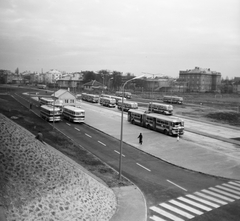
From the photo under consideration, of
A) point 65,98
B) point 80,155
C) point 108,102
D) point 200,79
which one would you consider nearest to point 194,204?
point 80,155

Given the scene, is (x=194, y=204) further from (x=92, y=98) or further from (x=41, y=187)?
(x=92, y=98)

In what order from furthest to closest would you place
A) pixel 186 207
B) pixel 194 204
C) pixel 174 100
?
pixel 174 100 → pixel 194 204 → pixel 186 207

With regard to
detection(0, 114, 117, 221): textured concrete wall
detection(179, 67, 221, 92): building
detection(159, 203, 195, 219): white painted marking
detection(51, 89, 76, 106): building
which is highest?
detection(179, 67, 221, 92): building

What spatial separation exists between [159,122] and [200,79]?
143075mm

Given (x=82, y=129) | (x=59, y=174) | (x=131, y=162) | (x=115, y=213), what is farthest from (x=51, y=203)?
(x=82, y=129)

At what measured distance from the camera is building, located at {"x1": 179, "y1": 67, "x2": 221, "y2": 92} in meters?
174

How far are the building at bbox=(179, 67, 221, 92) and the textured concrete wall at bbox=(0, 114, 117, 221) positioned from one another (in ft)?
546

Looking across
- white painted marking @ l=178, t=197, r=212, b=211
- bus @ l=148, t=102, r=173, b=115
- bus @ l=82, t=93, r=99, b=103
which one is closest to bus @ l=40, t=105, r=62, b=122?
bus @ l=148, t=102, r=173, b=115

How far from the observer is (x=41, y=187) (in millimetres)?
13883

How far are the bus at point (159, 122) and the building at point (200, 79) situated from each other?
135m

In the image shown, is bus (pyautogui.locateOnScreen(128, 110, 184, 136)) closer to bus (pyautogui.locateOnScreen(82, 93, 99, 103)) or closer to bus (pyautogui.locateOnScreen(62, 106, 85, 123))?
bus (pyautogui.locateOnScreen(62, 106, 85, 123))

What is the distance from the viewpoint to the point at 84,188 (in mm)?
15352

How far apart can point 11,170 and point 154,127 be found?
2992 cm

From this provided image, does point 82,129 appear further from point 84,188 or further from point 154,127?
point 84,188
